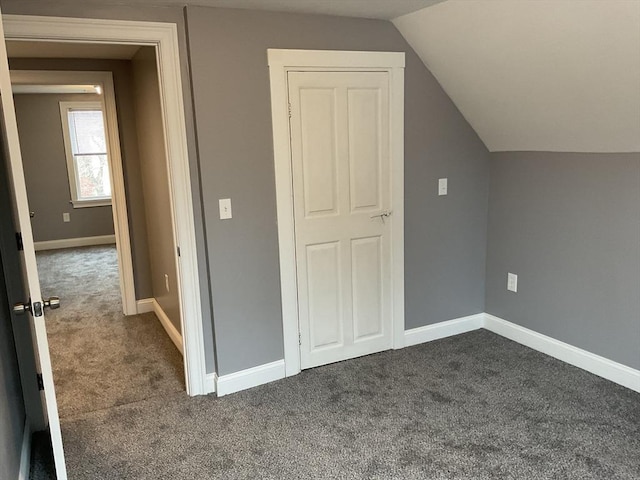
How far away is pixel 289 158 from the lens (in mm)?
3018

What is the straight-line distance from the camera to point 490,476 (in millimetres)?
2215

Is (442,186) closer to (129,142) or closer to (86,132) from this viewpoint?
(129,142)

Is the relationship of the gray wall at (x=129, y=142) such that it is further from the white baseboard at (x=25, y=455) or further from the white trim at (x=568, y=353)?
the white trim at (x=568, y=353)

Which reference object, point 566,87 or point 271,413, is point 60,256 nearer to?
point 271,413

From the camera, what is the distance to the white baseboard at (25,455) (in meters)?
2.22

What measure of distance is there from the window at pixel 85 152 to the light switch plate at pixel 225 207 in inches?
216

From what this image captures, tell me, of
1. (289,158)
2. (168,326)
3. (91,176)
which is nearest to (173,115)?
(289,158)

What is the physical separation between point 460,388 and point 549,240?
118 cm

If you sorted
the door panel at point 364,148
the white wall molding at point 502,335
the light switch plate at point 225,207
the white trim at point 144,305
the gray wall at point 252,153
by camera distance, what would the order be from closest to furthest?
1. the gray wall at point 252,153
2. the light switch plate at point 225,207
3. the white wall molding at point 502,335
4. the door panel at point 364,148
5. the white trim at point 144,305

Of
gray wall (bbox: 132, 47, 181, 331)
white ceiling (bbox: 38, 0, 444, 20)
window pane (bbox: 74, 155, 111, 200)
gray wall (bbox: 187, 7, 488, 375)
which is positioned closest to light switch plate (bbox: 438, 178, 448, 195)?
gray wall (bbox: 187, 7, 488, 375)

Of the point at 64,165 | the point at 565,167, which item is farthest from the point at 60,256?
the point at 565,167

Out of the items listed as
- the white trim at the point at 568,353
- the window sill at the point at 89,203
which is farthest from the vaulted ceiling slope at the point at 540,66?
the window sill at the point at 89,203

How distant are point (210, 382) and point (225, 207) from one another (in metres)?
1.07

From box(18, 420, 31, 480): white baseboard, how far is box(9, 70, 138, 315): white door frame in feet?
6.63
